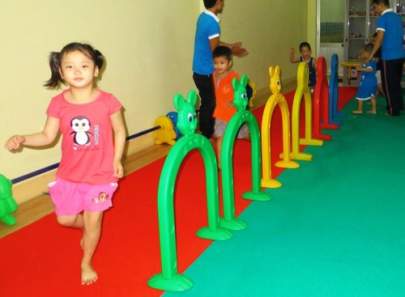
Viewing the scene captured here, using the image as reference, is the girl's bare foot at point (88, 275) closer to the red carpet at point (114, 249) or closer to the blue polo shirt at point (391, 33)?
the red carpet at point (114, 249)

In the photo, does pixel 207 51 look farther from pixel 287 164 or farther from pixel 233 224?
pixel 233 224

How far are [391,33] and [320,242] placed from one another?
467 centimetres

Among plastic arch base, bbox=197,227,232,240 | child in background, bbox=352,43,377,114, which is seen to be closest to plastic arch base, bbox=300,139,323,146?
child in background, bbox=352,43,377,114

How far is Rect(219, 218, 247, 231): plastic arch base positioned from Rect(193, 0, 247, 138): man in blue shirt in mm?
1978

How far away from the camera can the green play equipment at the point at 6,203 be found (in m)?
3.30

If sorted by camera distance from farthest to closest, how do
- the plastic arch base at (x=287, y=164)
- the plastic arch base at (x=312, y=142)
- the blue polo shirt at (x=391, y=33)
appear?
the blue polo shirt at (x=391, y=33) < the plastic arch base at (x=312, y=142) < the plastic arch base at (x=287, y=164)

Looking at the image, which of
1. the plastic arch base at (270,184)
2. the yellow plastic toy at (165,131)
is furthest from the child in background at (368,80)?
the plastic arch base at (270,184)

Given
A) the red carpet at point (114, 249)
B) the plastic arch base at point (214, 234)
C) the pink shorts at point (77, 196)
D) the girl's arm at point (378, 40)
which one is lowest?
the red carpet at point (114, 249)

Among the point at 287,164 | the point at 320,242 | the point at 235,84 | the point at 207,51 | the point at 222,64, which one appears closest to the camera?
the point at 320,242

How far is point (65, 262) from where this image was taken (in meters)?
2.80

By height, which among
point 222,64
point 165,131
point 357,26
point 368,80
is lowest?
point 165,131

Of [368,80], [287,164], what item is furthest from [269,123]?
[368,80]

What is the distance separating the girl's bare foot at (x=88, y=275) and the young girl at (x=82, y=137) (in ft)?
0.74

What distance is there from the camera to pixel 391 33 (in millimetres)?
6582
